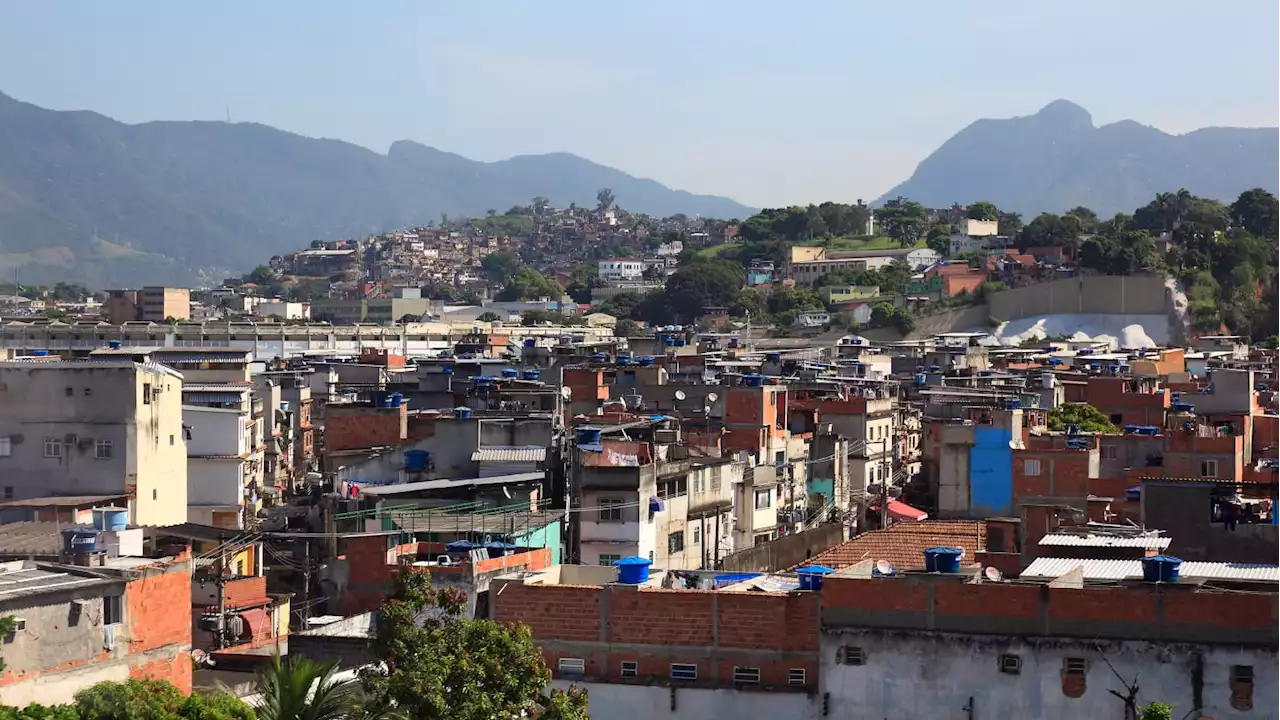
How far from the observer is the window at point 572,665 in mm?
18234

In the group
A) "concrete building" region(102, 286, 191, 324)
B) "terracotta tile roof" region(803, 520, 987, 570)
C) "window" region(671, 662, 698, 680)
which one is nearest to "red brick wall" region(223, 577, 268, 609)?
"terracotta tile roof" region(803, 520, 987, 570)

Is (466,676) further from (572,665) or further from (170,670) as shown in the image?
(170,670)

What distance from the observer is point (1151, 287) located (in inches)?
4318

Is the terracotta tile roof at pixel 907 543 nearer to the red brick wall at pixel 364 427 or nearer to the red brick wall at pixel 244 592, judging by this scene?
the red brick wall at pixel 244 592

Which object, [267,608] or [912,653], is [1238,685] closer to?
[912,653]

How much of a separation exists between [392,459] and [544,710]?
48.3 ft

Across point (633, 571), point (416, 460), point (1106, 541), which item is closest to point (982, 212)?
point (416, 460)

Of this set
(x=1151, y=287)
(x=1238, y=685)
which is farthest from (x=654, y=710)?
(x=1151, y=287)

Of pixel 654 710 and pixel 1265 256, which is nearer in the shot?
pixel 654 710

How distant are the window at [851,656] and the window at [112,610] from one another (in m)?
6.11

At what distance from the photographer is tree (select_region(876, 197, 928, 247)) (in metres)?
166

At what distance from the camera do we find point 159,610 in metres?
17.5

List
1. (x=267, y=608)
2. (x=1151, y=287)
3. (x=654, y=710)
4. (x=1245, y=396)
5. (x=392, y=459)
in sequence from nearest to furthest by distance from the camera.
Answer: (x=654, y=710) → (x=267, y=608) → (x=392, y=459) → (x=1245, y=396) → (x=1151, y=287)

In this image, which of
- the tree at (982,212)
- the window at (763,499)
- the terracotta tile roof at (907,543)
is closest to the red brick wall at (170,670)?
the terracotta tile roof at (907,543)
